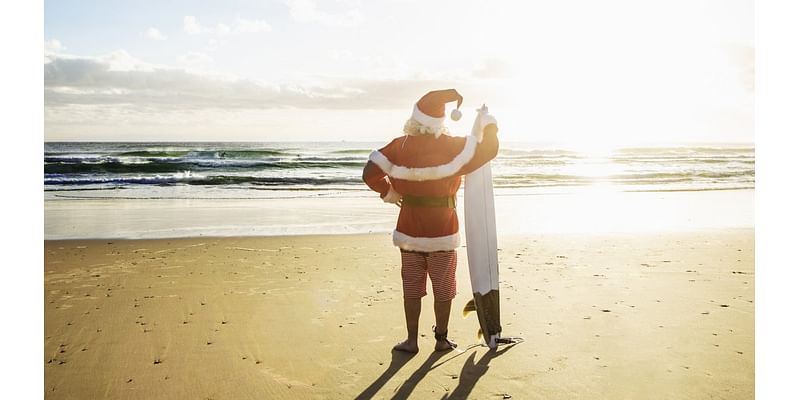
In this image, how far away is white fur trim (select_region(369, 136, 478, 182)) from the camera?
143 inches

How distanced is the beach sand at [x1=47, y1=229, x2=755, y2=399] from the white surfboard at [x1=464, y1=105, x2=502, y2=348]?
20 centimetres

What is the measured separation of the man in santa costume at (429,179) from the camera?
366cm

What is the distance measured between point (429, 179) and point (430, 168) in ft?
0.20

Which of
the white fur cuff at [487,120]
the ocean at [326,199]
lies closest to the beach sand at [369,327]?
the white fur cuff at [487,120]

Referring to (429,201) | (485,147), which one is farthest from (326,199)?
(485,147)

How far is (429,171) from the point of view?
3.64 metres

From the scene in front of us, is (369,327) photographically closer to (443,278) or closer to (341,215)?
(443,278)

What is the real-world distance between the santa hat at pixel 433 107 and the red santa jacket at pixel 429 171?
90mm

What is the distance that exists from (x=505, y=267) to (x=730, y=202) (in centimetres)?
823

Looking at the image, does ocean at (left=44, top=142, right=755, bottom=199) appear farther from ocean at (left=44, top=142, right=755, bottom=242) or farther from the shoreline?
the shoreline

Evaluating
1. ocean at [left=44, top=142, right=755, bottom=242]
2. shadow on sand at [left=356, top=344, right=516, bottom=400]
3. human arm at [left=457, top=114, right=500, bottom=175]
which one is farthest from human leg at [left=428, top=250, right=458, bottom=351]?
ocean at [left=44, top=142, right=755, bottom=242]

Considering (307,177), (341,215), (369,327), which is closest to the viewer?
(369,327)

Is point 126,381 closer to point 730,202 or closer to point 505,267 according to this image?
point 505,267

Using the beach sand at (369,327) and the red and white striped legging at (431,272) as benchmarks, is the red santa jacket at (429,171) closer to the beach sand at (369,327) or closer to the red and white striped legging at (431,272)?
the red and white striped legging at (431,272)
